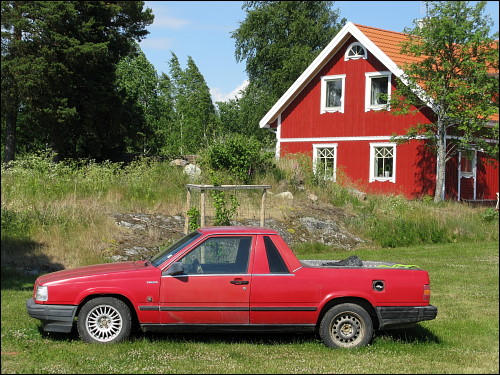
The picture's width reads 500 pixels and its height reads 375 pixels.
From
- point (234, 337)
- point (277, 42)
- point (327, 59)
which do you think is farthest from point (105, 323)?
point (277, 42)

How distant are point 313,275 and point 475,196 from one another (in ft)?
78.5

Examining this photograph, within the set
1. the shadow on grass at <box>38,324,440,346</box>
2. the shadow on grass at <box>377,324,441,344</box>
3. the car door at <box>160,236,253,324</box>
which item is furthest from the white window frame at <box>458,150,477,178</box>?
the car door at <box>160,236,253,324</box>

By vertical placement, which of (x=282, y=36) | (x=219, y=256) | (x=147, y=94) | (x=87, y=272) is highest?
(x=282, y=36)

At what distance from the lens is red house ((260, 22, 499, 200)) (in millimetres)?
29828

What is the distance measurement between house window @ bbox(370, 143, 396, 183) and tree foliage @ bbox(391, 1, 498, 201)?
99.0 inches

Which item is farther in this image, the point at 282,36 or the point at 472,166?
the point at 282,36

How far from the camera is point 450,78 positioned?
26391mm

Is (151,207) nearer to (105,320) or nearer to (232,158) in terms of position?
(232,158)

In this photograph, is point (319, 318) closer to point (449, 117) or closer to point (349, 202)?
point (349, 202)

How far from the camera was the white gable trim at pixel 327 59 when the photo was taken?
29.2m

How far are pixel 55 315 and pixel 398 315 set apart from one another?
169 inches

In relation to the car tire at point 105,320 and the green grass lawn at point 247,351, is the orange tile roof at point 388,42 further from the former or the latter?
the car tire at point 105,320

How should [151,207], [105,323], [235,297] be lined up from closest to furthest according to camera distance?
[105,323] < [235,297] < [151,207]

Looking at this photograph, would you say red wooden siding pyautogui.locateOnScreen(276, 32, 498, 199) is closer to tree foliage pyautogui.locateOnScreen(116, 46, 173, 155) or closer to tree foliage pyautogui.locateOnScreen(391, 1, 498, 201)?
tree foliage pyautogui.locateOnScreen(391, 1, 498, 201)
